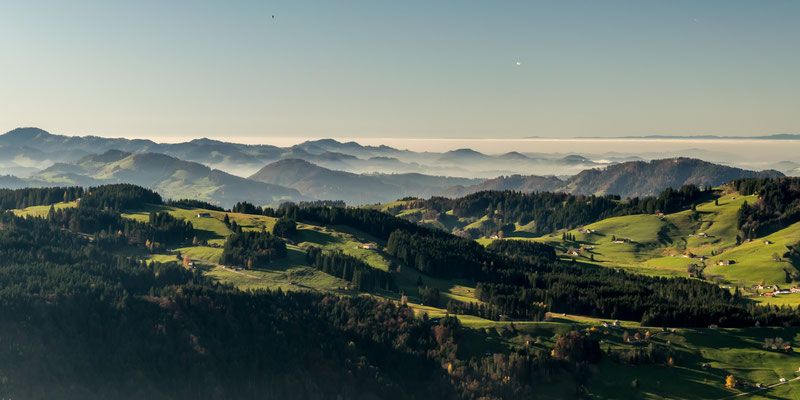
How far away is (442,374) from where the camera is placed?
180 metres

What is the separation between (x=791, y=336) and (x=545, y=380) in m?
80.2

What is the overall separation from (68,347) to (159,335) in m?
24.7

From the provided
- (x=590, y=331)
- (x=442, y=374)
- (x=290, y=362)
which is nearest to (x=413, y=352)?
(x=442, y=374)

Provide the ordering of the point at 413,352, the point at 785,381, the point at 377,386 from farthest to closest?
the point at 413,352 → the point at 377,386 → the point at 785,381

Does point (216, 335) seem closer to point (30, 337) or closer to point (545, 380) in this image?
point (30, 337)

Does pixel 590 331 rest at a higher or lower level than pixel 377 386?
higher

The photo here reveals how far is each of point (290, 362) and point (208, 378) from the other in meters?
23.1

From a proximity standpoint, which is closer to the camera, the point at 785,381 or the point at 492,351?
the point at 785,381

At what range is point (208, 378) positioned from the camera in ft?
580

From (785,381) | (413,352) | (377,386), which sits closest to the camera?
(785,381)

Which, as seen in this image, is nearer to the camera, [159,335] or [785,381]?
[785,381]

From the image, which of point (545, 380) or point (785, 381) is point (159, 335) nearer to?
point (545, 380)

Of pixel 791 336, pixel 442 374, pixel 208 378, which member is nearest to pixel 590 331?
pixel 442 374

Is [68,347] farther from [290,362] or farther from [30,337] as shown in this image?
[290,362]
